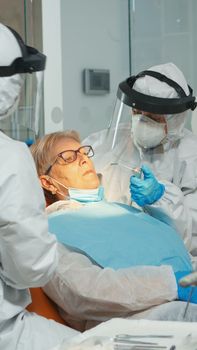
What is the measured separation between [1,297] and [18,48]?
0.74 m

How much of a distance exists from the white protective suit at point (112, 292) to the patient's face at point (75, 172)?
0.50m

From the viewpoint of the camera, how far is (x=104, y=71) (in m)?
3.60

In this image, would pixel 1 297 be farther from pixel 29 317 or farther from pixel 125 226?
pixel 125 226

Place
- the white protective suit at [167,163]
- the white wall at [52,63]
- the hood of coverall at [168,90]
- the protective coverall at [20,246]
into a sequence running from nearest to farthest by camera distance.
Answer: the protective coverall at [20,246], the white protective suit at [167,163], the hood of coverall at [168,90], the white wall at [52,63]

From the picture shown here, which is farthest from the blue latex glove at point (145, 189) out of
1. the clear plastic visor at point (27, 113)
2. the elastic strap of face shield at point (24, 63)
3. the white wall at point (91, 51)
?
the white wall at point (91, 51)

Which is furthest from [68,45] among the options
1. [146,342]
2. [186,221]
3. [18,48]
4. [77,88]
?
[146,342]

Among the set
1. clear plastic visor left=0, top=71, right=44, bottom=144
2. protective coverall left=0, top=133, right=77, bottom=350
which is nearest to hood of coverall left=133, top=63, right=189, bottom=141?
clear plastic visor left=0, top=71, right=44, bottom=144

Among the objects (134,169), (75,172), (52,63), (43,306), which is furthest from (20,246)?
(52,63)

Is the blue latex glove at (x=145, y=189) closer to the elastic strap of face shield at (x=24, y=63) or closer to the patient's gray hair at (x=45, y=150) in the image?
the patient's gray hair at (x=45, y=150)

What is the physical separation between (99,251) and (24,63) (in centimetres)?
70

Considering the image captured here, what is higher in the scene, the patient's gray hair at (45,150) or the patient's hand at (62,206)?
the patient's gray hair at (45,150)

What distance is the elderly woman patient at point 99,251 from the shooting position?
182 cm

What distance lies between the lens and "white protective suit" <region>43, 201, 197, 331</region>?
1.80 m

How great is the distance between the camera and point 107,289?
182 cm
